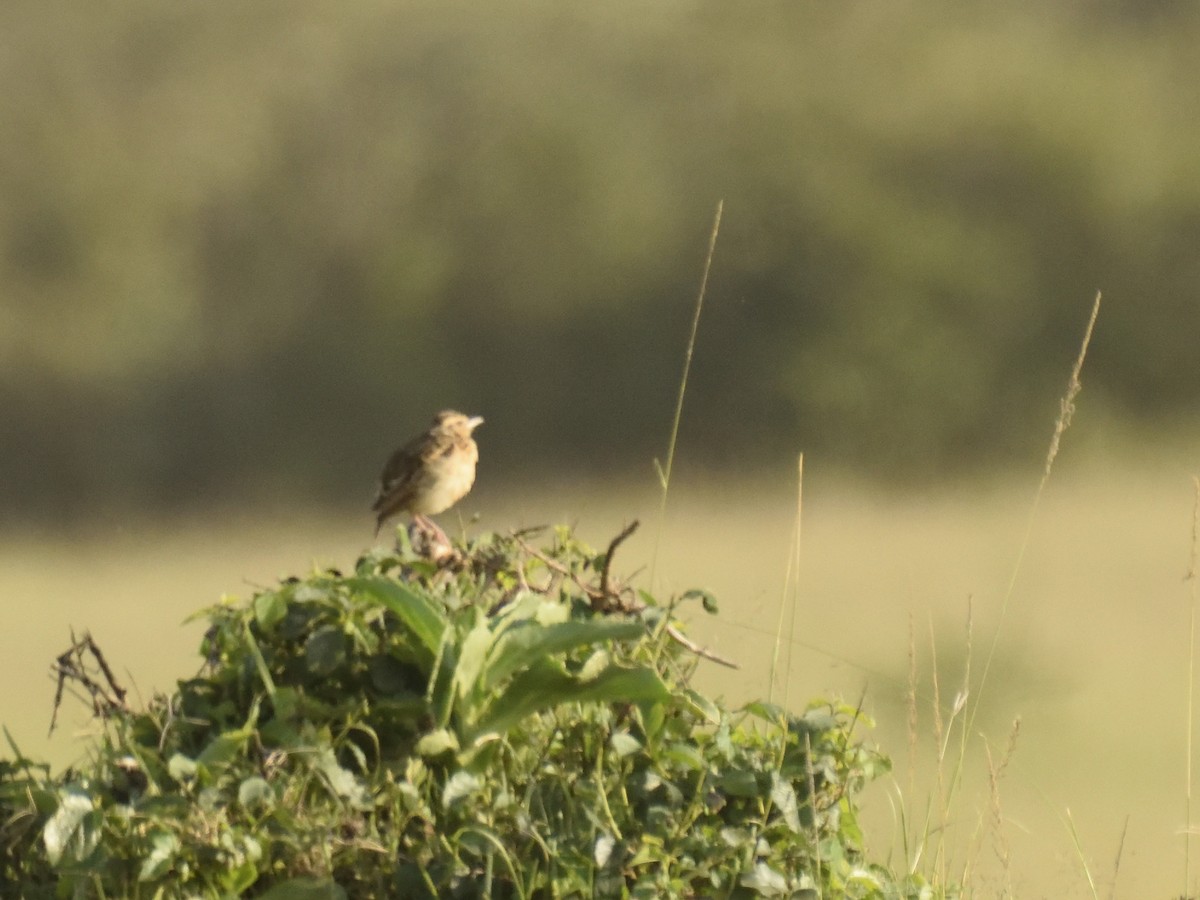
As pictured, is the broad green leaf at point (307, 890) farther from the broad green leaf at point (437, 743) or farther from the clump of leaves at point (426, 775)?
the broad green leaf at point (437, 743)

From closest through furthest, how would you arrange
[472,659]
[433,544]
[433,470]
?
[472,659] → [433,544] → [433,470]

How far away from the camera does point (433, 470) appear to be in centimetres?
428

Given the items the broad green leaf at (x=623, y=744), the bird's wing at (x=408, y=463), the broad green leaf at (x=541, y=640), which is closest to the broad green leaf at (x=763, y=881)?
the broad green leaf at (x=623, y=744)

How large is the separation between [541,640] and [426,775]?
0.57 feet

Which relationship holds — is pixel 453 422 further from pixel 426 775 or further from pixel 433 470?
pixel 426 775

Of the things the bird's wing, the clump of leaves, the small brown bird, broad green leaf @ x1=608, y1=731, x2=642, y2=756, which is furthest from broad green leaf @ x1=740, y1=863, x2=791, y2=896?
the bird's wing

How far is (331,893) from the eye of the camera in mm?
1465

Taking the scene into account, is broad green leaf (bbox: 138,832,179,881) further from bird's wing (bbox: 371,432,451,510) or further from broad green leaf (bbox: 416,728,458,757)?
bird's wing (bbox: 371,432,451,510)

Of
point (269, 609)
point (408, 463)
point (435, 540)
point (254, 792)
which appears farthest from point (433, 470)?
point (254, 792)

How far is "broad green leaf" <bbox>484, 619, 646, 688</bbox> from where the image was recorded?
153cm

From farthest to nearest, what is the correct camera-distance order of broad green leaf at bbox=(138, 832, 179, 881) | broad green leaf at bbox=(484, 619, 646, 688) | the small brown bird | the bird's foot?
the small brown bird → the bird's foot → broad green leaf at bbox=(484, 619, 646, 688) → broad green leaf at bbox=(138, 832, 179, 881)

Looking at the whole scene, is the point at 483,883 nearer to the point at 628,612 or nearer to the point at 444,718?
the point at 444,718

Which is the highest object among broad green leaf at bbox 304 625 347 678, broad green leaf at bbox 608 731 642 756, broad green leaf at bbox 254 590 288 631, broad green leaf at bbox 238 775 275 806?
broad green leaf at bbox 254 590 288 631

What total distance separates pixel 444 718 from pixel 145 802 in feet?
0.92
